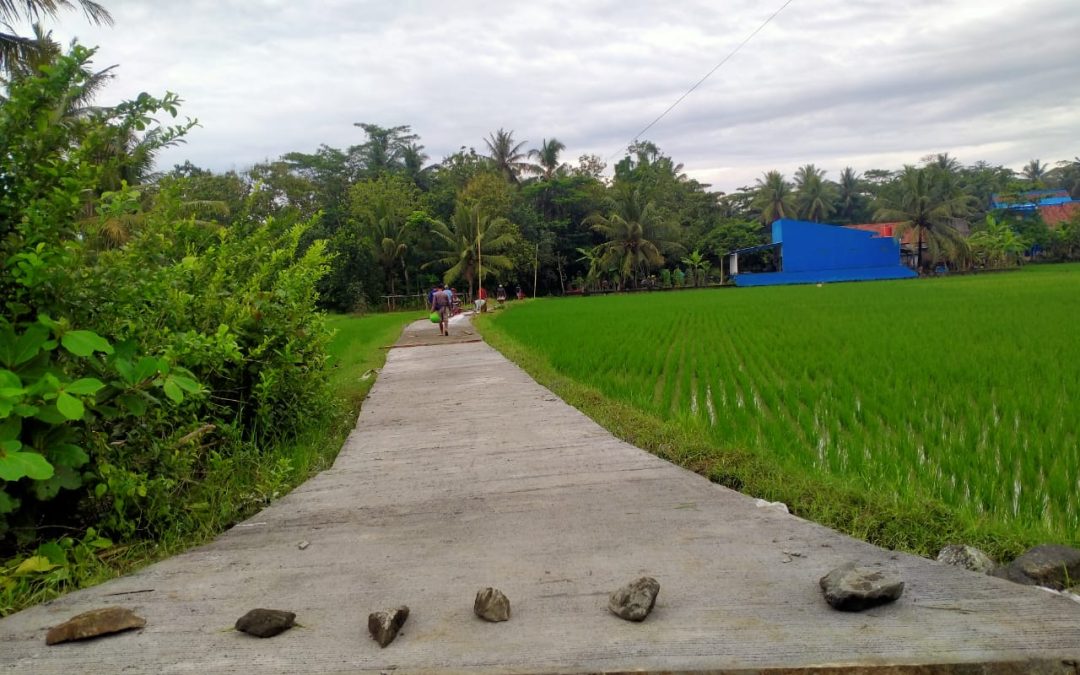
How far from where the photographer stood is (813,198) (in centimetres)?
5903

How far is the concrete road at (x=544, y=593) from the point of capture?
6.23ft

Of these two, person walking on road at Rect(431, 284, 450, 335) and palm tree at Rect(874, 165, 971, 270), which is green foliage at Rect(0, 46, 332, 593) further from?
palm tree at Rect(874, 165, 971, 270)

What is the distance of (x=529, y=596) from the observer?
231cm

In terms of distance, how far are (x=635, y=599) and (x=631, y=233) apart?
4048cm

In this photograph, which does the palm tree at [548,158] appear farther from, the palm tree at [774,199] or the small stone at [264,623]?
the small stone at [264,623]

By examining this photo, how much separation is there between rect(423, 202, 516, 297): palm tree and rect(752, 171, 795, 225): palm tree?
90.6ft

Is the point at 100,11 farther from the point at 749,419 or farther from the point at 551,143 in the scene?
the point at 551,143

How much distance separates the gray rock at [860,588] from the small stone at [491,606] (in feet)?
3.13

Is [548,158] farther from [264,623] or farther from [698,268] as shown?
[264,623]

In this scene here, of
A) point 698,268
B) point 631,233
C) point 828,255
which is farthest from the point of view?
point 698,268

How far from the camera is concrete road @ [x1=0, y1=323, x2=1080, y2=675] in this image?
6.23ft

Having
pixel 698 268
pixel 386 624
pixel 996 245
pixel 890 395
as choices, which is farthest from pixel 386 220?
pixel 996 245

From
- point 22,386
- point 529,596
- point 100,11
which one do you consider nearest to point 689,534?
point 529,596

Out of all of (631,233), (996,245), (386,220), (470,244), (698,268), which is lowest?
(698,268)
